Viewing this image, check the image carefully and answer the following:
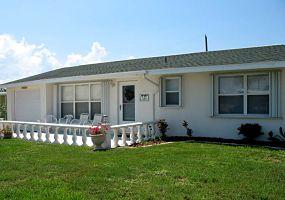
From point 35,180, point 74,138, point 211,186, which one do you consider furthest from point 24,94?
point 211,186

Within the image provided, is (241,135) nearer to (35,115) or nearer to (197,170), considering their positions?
(197,170)

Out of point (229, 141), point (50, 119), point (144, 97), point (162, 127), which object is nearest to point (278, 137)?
point (229, 141)

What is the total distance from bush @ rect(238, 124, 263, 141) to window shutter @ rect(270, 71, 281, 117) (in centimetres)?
67

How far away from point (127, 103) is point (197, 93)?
3480 mm

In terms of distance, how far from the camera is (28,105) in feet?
66.3

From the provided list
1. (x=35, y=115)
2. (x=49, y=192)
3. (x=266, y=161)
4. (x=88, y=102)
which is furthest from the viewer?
(x=35, y=115)

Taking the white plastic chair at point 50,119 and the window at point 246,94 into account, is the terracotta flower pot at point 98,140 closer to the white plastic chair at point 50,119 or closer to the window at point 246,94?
the window at point 246,94

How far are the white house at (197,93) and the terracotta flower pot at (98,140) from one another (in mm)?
3915

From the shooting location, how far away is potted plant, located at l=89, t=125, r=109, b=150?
437 inches

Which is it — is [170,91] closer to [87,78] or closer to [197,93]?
[197,93]

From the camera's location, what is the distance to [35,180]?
7.24 metres

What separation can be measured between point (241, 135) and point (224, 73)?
226 cm

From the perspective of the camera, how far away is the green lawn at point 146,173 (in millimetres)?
6215

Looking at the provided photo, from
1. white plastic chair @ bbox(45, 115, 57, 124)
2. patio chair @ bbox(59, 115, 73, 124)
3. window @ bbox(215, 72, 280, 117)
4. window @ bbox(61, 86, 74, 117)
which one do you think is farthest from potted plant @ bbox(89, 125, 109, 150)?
white plastic chair @ bbox(45, 115, 57, 124)
